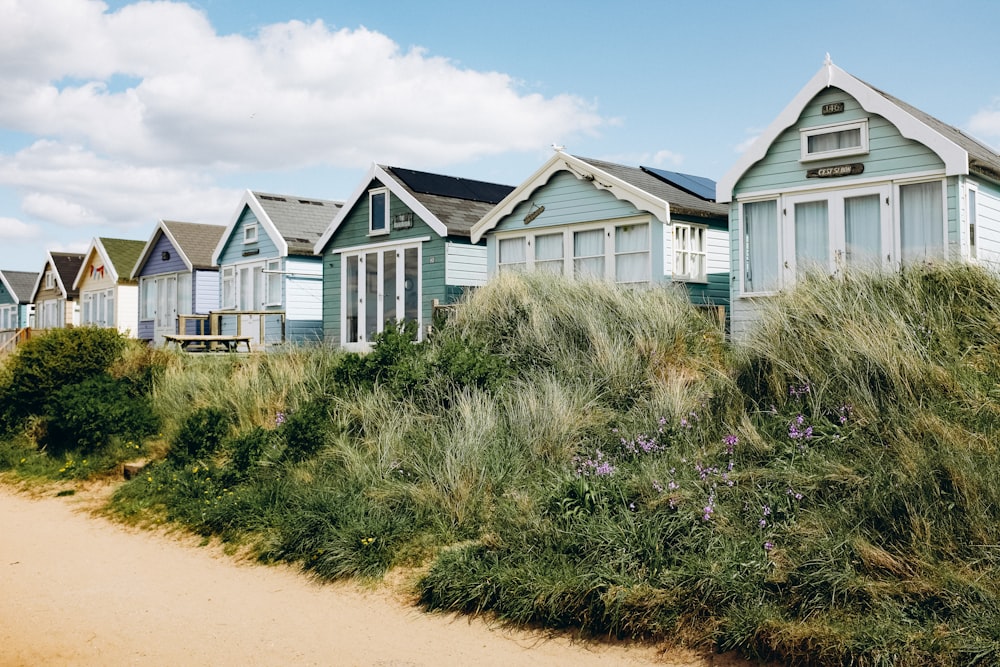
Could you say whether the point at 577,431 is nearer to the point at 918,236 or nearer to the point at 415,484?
the point at 415,484

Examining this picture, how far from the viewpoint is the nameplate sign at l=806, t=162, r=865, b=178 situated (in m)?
13.6

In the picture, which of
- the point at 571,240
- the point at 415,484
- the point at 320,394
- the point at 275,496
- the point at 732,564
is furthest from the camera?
the point at 571,240

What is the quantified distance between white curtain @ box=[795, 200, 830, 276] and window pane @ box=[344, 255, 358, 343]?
11.5 meters

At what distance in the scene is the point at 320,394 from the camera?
11.0 metres

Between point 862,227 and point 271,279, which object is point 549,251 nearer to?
point 862,227

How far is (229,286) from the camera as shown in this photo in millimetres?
27703

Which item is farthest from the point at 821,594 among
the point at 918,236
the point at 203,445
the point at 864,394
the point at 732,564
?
the point at 918,236

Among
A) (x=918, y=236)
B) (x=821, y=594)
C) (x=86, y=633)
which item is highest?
(x=918, y=236)

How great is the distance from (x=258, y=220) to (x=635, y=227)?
1359 centimetres

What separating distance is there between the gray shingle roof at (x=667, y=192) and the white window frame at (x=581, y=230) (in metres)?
0.61

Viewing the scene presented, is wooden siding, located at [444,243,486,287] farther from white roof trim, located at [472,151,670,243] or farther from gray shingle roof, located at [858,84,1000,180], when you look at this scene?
gray shingle roof, located at [858,84,1000,180]

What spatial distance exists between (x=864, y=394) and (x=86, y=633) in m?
6.36

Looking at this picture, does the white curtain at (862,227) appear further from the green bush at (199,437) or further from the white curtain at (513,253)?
the green bush at (199,437)

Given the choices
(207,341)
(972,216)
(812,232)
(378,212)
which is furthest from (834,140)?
(207,341)
